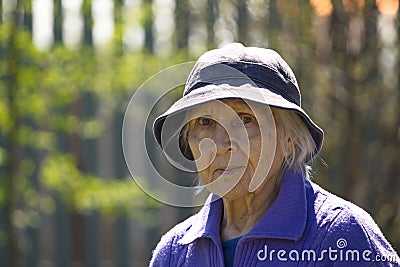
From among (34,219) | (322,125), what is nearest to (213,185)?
(322,125)

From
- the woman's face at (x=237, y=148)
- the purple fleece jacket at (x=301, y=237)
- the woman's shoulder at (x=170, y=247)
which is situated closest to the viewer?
the purple fleece jacket at (x=301, y=237)

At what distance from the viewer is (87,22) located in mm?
4949

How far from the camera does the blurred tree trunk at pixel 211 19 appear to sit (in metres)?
4.86

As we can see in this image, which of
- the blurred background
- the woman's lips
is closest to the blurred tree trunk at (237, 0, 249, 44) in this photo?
the blurred background

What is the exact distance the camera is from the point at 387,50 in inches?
183

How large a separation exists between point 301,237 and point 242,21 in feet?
10.0

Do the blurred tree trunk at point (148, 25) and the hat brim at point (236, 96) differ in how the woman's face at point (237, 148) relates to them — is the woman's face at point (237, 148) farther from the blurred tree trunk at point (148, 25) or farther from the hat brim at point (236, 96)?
the blurred tree trunk at point (148, 25)

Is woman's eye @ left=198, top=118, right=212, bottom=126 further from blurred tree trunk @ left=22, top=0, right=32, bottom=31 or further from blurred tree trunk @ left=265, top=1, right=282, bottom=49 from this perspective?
blurred tree trunk @ left=22, top=0, right=32, bottom=31

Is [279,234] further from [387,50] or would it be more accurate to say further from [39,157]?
[39,157]

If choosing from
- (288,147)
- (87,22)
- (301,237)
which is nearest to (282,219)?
(301,237)

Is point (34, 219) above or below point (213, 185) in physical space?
below

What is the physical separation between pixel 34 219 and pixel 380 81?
2420 millimetres

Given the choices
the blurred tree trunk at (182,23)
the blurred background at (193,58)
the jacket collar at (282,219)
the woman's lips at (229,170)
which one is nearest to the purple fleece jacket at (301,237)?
the jacket collar at (282,219)

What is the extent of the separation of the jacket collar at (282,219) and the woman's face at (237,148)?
0.05 m
